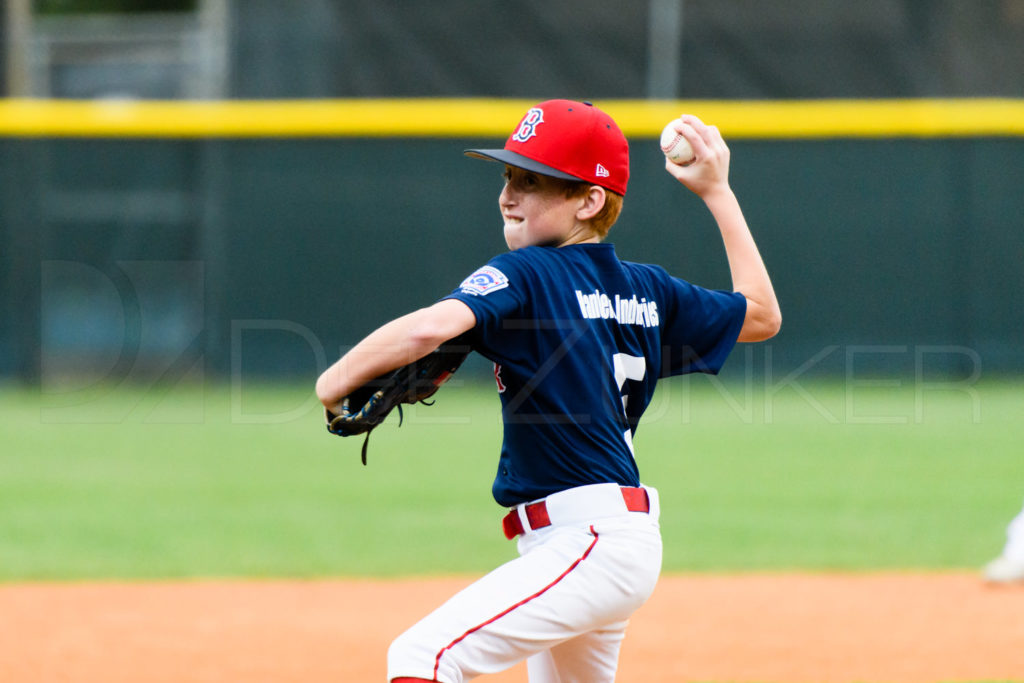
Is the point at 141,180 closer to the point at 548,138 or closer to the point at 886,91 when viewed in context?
the point at 886,91

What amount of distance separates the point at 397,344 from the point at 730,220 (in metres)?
0.92

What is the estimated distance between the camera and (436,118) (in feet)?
37.3

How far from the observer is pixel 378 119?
37.2 feet

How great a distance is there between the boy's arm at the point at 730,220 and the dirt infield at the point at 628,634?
163 cm

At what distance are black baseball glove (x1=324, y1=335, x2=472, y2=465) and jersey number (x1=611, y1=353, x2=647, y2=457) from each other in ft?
0.99

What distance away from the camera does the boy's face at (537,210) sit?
7.48ft

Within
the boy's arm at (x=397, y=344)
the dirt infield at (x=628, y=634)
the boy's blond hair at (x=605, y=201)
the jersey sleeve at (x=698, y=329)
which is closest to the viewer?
the boy's arm at (x=397, y=344)

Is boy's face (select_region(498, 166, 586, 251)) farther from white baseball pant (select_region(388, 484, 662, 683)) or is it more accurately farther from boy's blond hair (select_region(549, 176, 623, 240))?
white baseball pant (select_region(388, 484, 662, 683))

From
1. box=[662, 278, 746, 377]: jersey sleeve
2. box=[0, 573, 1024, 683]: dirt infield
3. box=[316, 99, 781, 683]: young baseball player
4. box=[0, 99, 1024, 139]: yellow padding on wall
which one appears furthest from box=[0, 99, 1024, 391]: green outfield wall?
box=[316, 99, 781, 683]: young baseball player

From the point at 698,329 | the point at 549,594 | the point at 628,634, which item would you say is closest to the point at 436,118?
the point at 628,634

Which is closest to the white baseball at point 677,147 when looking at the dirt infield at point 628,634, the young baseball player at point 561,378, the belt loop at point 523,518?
the young baseball player at point 561,378

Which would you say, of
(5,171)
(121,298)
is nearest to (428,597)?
(121,298)

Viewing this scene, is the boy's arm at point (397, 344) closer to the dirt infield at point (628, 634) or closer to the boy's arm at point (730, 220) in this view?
the boy's arm at point (730, 220)

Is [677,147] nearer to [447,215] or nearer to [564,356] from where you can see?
[564,356]
